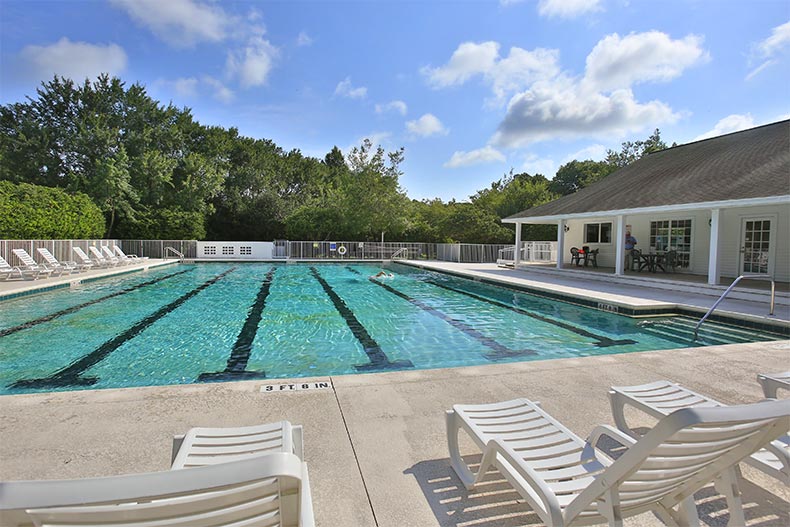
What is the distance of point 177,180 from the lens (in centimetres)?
2852

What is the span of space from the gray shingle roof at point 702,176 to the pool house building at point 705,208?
0.10 ft

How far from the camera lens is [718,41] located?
9.59 metres

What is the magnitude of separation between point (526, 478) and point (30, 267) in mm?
15990

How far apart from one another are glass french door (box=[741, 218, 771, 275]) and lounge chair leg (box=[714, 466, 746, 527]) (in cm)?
1355

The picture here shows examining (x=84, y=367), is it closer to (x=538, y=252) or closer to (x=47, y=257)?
(x=47, y=257)

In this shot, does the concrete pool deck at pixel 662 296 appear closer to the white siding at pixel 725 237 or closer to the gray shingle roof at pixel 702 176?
the white siding at pixel 725 237

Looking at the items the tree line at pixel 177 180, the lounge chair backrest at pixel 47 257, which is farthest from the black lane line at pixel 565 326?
the tree line at pixel 177 180

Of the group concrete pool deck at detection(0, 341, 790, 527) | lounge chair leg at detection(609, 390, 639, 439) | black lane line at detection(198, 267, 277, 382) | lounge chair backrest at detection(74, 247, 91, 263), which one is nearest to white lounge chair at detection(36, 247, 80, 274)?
lounge chair backrest at detection(74, 247, 91, 263)

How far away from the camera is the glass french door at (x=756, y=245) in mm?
11961

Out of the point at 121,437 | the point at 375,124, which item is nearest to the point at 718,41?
the point at 121,437

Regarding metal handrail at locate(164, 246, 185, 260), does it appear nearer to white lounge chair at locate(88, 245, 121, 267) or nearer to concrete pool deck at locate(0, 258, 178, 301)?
white lounge chair at locate(88, 245, 121, 267)

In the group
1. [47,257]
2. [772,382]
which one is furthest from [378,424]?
[47,257]

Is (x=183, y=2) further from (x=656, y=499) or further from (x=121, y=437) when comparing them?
(x=656, y=499)

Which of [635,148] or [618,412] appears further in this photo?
[635,148]
